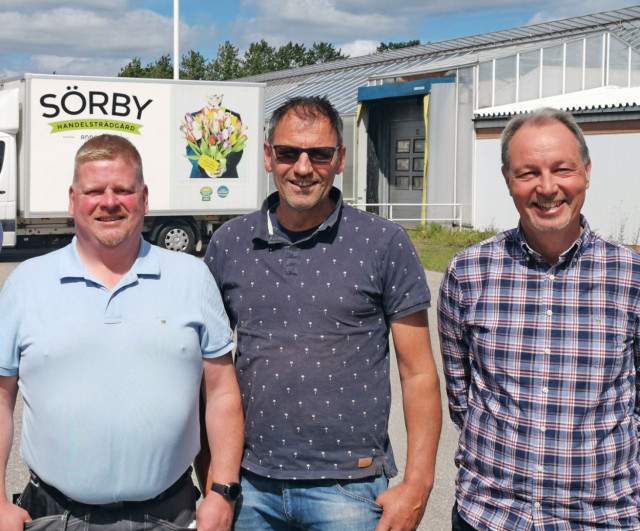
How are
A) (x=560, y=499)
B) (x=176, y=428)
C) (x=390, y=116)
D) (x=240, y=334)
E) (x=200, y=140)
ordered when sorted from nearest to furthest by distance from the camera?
(x=560, y=499) < (x=176, y=428) < (x=240, y=334) < (x=200, y=140) < (x=390, y=116)

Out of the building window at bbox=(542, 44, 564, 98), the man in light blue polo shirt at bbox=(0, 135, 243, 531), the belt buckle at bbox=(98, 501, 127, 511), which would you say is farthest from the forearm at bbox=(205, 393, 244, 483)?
the building window at bbox=(542, 44, 564, 98)

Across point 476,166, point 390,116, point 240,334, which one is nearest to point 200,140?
point 476,166

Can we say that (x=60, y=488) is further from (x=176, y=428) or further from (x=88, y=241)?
(x=88, y=241)

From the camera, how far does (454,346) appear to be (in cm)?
289

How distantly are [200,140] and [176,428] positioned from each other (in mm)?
15618

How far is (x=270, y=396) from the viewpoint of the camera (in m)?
2.84

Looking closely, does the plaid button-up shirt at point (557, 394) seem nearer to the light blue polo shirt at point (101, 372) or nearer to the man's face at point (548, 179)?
the man's face at point (548, 179)

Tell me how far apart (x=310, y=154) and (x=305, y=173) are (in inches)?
3.2

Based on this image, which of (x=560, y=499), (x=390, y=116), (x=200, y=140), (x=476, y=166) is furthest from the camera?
(x=390, y=116)

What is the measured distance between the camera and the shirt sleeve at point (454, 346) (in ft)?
9.31

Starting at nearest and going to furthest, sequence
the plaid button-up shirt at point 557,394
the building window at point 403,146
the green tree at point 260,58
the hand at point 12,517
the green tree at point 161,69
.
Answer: the plaid button-up shirt at point 557,394
the hand at point 12,517
the building window at point 403,146
the green tree at point 161,69
the green tree at point 260,58

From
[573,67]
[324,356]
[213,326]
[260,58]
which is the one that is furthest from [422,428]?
[260,58]

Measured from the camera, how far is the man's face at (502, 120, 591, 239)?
2627mm

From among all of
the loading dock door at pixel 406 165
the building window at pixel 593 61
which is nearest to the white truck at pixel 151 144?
the loading dock door at pixel 406 165
